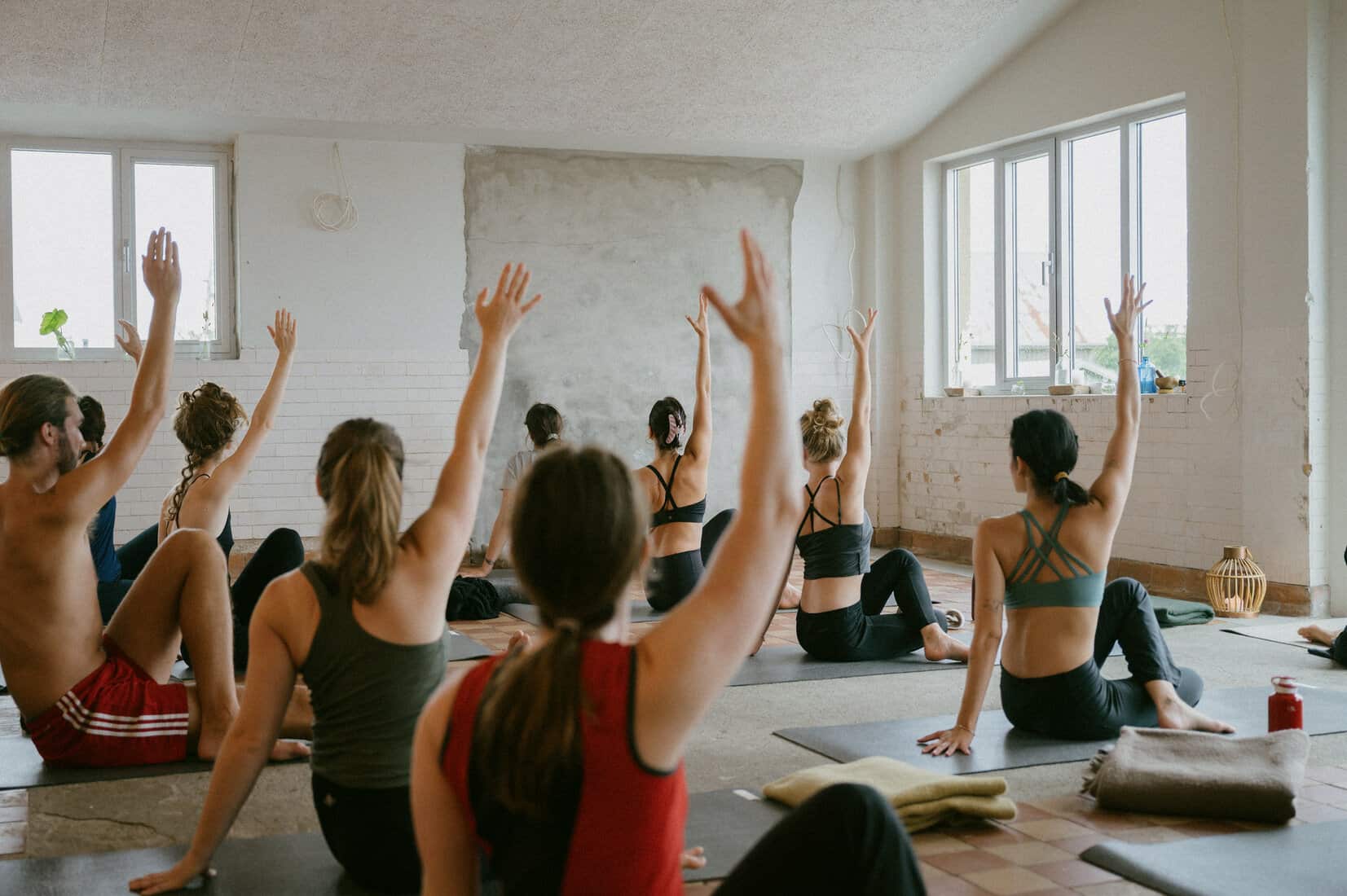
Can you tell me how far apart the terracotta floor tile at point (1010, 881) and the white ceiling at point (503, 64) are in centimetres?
583

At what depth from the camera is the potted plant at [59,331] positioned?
791 cm

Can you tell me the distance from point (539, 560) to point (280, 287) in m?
7.51

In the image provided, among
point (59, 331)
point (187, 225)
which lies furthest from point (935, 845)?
point (187, 225)

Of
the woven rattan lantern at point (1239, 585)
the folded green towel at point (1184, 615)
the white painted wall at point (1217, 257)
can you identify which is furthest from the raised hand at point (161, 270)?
the white painted wall at point (1217, 257)

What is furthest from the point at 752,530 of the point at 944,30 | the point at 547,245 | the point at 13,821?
the point at 547,245

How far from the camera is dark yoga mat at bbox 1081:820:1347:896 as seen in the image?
2.58m

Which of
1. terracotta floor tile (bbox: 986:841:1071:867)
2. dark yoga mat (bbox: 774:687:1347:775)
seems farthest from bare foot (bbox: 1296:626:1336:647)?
terracotta floor tile (bbox: 986:841:1071:867)

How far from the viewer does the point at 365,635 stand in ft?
7.69

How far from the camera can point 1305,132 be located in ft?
20.4

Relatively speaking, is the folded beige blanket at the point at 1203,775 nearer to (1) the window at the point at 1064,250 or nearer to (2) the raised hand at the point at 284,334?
(2) the raised hand at the point at 284,334

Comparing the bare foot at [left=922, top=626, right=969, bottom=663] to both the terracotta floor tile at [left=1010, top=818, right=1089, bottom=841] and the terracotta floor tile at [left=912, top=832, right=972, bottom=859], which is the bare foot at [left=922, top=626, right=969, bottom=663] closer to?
the terracotta floor tile at [left=1010, top=818, right=1089, bottom=841]

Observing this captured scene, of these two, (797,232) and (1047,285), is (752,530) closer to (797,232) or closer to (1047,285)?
(1047,285)

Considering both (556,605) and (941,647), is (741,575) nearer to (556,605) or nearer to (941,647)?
(556,605)

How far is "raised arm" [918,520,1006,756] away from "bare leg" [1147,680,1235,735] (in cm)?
60
